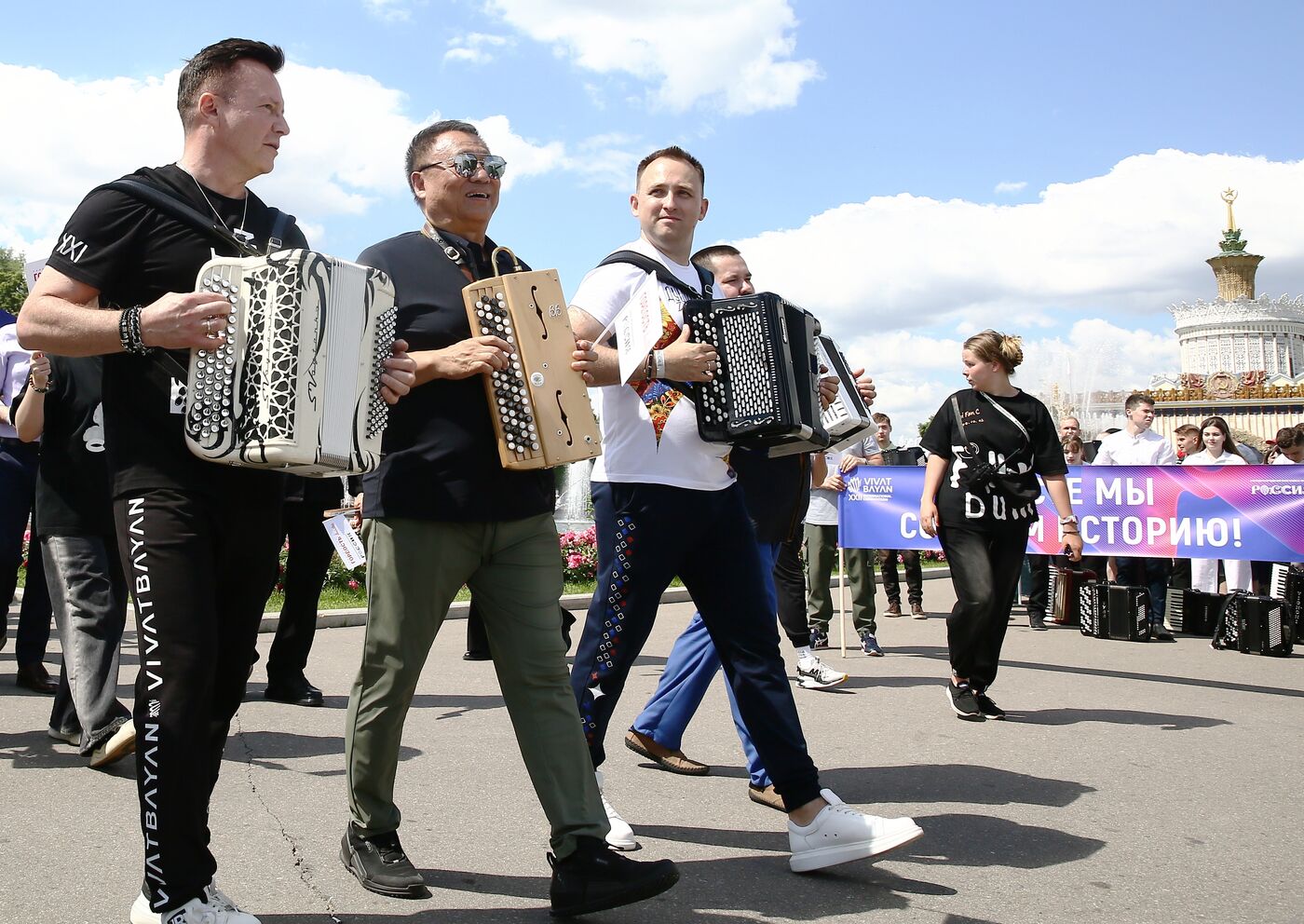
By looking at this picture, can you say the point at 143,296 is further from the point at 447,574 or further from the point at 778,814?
the point at 778,814

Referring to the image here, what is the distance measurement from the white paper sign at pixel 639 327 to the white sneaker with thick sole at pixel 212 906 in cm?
178

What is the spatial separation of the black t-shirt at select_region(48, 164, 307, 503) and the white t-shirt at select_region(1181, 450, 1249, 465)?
1056 centimetres

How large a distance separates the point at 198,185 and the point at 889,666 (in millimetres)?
6623

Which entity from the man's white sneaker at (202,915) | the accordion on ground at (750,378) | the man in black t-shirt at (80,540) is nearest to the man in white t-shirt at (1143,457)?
the accordion on ground at (750,378)

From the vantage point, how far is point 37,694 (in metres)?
6.85

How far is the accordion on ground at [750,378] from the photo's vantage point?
3.93 metres

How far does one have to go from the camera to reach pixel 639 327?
3.70 m

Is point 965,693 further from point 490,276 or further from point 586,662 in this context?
point 490,276

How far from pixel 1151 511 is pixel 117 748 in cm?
902

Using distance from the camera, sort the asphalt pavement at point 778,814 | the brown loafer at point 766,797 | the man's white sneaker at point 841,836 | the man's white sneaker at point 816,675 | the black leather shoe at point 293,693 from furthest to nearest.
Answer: the man's white sneaker at point 816,675
the black leather shoe at point 293,693
the brown loafer at point 766,797
the man's white sneaker at point 841,836
the asphalt pavement at point 778,814

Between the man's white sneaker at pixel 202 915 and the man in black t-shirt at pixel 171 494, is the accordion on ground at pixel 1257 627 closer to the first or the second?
the man in black t-shirt at pixel 171 494

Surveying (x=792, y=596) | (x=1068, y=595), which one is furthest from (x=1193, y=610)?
(x=792, y=596)

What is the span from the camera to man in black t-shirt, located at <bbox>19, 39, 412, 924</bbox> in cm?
284

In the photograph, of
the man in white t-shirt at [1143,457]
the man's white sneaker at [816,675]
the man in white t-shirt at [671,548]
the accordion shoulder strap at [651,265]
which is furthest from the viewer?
the man in white t-shirt at [1143,457]
